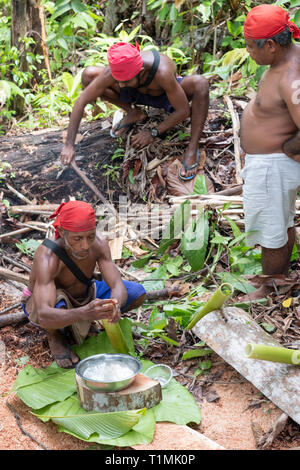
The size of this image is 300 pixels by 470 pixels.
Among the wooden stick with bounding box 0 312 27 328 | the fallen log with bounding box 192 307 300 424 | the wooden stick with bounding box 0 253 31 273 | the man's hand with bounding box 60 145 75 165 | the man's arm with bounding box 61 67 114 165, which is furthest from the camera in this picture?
the man's hand with bounding box 60 145 75 165

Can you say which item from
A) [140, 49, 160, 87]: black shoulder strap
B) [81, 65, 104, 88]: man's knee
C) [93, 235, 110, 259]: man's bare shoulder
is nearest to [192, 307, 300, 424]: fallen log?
[93, 235, 110, 259]: man's bare shoulder

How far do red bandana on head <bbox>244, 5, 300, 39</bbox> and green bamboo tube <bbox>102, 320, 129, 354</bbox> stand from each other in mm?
1932

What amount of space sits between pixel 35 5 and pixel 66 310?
573 centimetres

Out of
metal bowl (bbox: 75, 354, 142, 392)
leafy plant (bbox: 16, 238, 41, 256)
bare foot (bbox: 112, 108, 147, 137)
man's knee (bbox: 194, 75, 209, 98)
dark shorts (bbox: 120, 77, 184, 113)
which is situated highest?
man's knee (bbox: 194, 75, 209, 98)

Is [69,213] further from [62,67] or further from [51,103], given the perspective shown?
[62,67]

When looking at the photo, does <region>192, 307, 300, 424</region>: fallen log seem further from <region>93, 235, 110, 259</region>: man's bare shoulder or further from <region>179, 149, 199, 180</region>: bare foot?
<region>179, 149, 199, 180</region>: bare foot

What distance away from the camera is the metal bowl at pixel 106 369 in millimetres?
2820

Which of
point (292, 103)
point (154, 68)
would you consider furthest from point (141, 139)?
point (292, 103)

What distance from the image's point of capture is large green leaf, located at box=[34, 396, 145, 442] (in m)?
2.68

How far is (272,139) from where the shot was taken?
3.47m

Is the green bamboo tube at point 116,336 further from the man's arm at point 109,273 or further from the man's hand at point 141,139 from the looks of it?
the man's hand at point 141,139

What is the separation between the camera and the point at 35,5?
750 centimetres

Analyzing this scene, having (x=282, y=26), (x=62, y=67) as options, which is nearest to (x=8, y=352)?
(x=282, y=26)

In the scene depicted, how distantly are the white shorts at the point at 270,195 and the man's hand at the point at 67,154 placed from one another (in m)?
2.21
